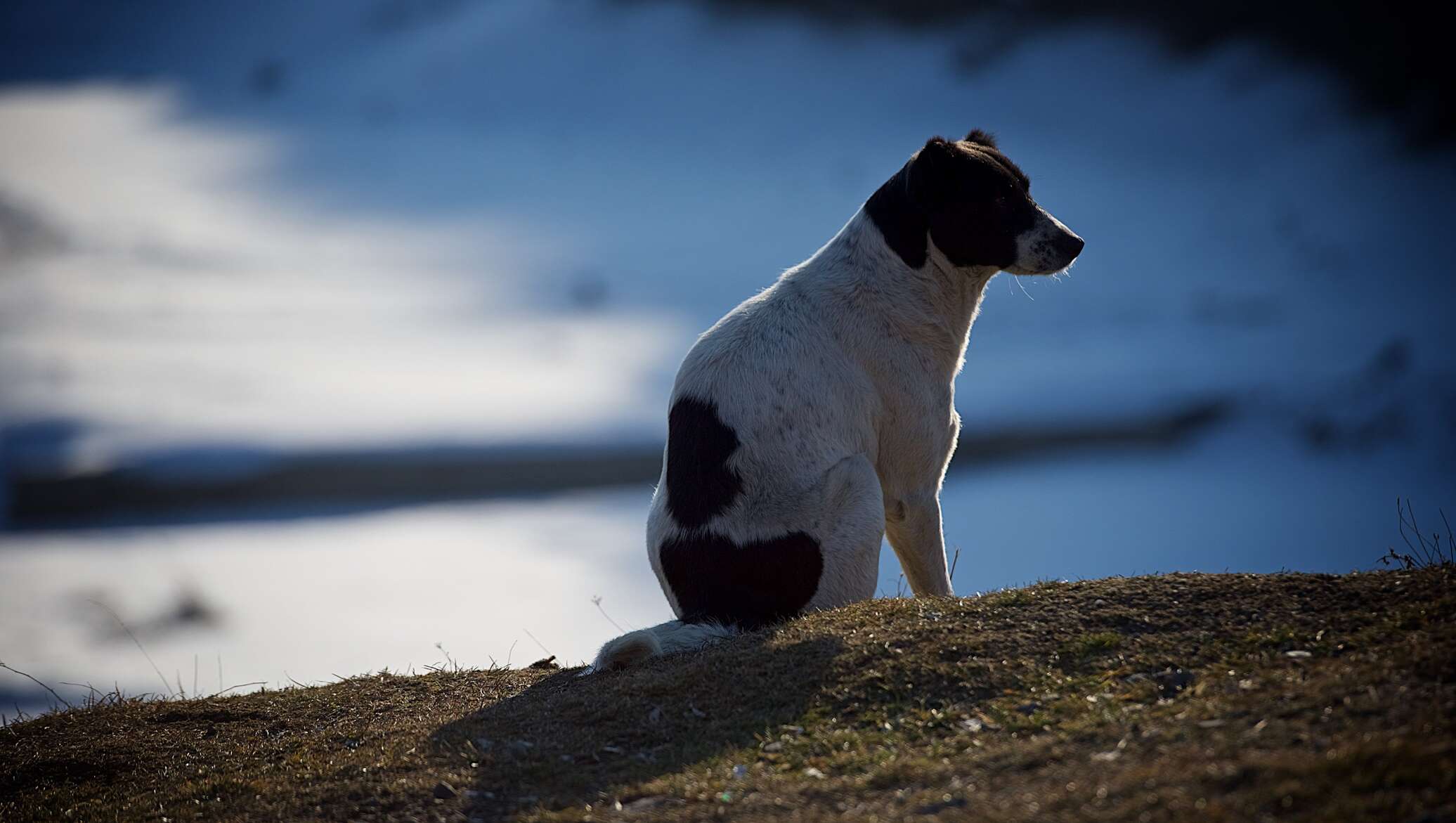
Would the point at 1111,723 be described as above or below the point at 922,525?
below

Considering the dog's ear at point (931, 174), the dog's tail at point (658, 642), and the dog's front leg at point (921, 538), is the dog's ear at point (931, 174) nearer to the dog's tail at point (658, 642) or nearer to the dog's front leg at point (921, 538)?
the dog's front leg at point (921, 538)

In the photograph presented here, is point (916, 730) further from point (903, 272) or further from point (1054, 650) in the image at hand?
point (903, 272)

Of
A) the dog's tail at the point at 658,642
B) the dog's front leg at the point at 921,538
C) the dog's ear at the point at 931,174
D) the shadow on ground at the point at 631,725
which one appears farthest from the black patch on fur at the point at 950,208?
the shadow on ground at the point at 631,725

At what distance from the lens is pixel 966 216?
23.9ft

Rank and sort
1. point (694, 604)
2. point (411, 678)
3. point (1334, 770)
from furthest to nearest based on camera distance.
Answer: point (411, 678) < point (694, 604) < point (1334, 770)

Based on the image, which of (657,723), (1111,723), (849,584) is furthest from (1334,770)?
(849,584)

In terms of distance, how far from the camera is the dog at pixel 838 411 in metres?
6.35

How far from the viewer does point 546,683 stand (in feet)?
21.7

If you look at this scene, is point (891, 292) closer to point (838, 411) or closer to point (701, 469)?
point (838, 411)

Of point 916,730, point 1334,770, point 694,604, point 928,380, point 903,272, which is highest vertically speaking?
point 903,272

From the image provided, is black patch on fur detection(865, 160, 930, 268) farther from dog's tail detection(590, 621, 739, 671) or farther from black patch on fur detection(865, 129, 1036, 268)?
dog's tail detection(590, 621, 739, 671)

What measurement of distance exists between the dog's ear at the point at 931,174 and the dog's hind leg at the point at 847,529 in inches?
68.4

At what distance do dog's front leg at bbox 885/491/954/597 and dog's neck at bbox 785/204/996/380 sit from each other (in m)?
0.85

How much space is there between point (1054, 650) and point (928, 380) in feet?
7.24
